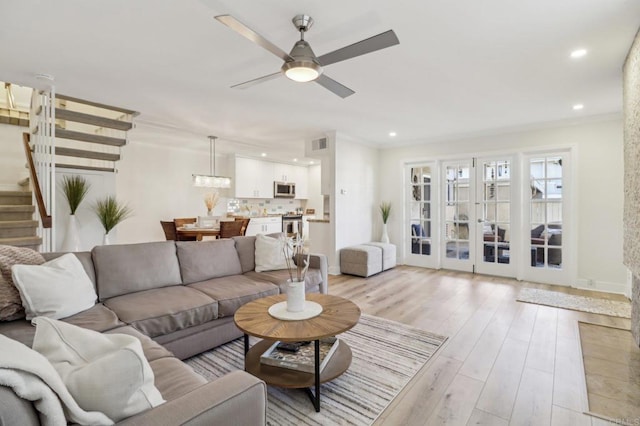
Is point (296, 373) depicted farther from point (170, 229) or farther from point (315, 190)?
point (315, 190)

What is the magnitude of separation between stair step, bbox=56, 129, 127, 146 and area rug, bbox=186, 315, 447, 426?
3.44 m

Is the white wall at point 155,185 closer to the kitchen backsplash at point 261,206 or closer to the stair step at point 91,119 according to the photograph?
the kitchen backsplash at point 261,206

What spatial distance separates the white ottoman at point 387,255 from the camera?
5.46m

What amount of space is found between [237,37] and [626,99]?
3347 mm

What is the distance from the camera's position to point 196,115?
436cm

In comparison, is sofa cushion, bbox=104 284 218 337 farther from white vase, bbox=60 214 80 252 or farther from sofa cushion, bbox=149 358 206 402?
white vase, bbox=60 214 80 252

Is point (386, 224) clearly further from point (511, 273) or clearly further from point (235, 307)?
point (235, 307)

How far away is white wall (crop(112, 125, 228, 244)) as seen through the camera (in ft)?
19.5

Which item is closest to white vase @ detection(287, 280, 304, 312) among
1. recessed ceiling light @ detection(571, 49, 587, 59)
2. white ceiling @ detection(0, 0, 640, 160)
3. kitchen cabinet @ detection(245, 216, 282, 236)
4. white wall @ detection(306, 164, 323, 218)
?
white ceiling @ detection(0, 0, 640, 160)

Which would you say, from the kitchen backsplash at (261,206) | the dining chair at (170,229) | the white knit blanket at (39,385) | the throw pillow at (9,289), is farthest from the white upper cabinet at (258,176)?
the white knit blanket at (39,385)

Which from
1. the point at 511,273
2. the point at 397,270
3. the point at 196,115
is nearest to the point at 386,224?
the point at 397,270

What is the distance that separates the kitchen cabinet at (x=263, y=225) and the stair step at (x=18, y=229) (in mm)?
3968

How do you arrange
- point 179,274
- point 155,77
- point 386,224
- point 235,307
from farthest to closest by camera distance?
point 386,224, point 155,77, point 179,274, point 235,307

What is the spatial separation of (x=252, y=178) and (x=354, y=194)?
10.0 feet
